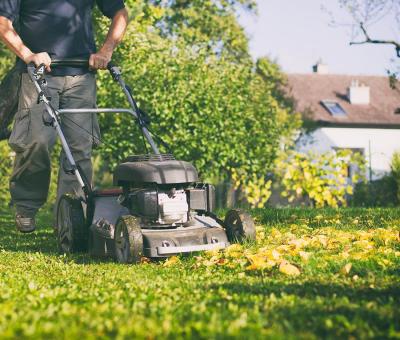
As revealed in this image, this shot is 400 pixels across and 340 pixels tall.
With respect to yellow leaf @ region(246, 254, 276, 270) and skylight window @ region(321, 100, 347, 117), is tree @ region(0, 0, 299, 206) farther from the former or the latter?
skylight window @ region(321, 100, 347, 117)

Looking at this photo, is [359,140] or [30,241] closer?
[30,241]

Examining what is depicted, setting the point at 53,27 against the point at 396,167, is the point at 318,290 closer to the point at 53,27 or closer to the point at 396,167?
the point at 53,27

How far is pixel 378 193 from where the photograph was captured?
15.9m

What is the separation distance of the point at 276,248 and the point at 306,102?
3020cm

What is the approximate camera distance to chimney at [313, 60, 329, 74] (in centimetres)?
4022

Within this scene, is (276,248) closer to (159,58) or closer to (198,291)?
(198,291)

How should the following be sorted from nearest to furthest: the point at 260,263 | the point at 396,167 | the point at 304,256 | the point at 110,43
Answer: the point at 260,263 < the point at 304,256 < the point at 110,43 < the point at 396,167

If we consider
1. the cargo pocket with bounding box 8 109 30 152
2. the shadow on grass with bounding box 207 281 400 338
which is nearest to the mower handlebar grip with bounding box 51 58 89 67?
the cargo pocket with bounding box 8 109 30 152

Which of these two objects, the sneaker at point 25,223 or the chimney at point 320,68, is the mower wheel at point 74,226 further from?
the chimney at point 320,68

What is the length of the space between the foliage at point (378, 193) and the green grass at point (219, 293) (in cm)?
1027

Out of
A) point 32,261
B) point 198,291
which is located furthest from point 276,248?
point 32,261

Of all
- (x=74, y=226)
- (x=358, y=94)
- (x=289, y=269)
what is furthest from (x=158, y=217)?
(x=358, y=94)

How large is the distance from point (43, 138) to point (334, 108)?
2976 cm

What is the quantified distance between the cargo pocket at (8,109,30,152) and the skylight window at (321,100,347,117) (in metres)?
28.9
